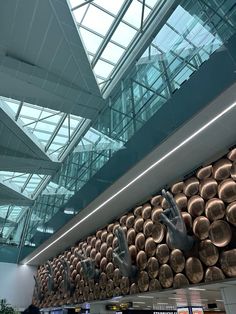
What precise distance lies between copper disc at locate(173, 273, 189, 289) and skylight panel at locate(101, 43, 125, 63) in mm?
8880

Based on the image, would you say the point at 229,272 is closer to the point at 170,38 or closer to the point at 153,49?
the point at 170,38

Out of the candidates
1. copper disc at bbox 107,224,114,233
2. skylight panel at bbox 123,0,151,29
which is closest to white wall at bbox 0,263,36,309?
copper disc at bbox 107,224,114,233

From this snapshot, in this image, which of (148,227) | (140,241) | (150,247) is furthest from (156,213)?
(140,241)

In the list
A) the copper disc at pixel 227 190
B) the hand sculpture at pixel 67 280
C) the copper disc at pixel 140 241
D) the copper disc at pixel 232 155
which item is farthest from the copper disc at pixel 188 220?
the hand sculpture at pixel 67 280

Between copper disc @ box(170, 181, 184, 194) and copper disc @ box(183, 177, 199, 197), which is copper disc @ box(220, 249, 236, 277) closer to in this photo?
copper disc @ box(183, 177, 199, 197)

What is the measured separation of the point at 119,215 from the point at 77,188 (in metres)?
2.04

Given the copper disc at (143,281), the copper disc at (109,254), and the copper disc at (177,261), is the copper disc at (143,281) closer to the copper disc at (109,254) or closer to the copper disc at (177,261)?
the copper disc at (177,261)

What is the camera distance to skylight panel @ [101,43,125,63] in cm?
1127

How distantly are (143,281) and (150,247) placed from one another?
91cm

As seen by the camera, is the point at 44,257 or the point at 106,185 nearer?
the point at 106,185

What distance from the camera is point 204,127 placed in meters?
5.39

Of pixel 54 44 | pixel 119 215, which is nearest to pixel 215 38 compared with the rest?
pixel 54 44

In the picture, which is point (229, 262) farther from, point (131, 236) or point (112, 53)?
point (112, 53)

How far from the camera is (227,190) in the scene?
219 inches
